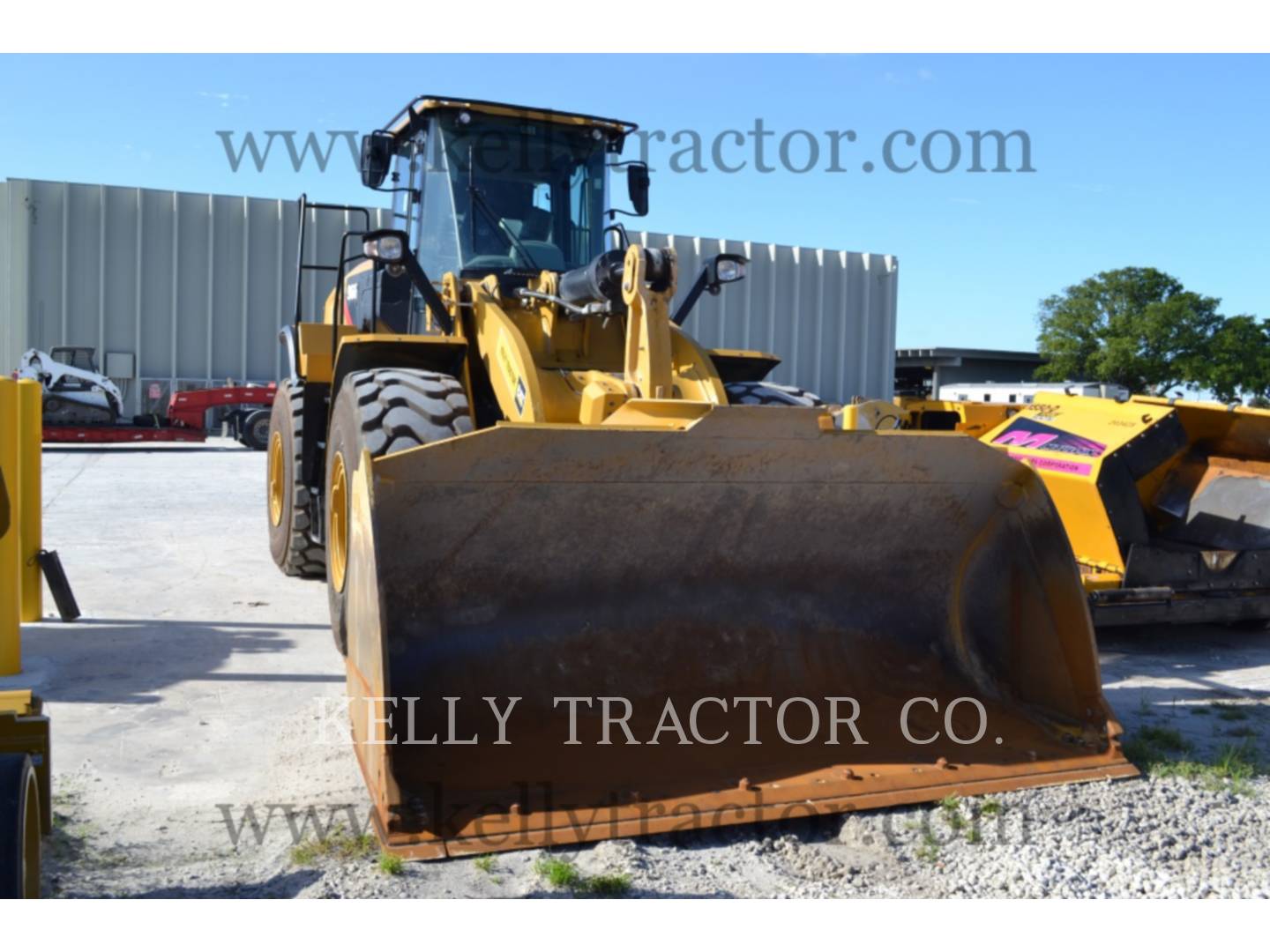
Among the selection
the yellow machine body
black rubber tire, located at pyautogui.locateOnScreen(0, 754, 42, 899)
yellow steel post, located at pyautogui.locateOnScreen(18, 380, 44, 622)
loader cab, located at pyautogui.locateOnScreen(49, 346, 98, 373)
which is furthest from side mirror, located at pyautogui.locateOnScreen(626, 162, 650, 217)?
loader cab, located at pyautogui.locateOnScreen(49, 346, 98, 373)

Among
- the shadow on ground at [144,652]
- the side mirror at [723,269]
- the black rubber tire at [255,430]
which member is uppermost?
the side mirror at [723,269]

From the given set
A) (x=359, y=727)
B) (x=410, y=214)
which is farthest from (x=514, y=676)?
(x=410, y=214)

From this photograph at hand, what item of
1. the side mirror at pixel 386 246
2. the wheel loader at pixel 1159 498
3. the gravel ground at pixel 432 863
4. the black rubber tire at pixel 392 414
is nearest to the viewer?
the gravel ground at pixel 432 863

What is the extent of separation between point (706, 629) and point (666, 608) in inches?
6.9

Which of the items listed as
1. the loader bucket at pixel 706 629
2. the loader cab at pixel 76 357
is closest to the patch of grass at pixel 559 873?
the loader bucket at pixel 706 629

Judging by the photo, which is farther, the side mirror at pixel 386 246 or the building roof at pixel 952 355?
the building roof at pixel 952 355

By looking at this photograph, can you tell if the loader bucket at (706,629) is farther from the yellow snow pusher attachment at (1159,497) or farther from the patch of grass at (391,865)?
the yellow snow pusher attachment at (1159,497)

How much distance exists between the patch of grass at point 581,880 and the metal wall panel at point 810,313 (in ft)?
85.6

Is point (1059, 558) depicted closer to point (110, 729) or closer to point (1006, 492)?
point (1006, 492)

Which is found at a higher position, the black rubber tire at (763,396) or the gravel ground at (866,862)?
the black rubber tire at (763,396)

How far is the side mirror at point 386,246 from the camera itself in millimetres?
5176

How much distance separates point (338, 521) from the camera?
5152mm

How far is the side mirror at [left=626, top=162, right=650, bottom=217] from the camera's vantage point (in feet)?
21.4

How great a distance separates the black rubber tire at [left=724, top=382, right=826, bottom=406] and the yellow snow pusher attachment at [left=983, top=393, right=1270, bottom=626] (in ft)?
5.14
